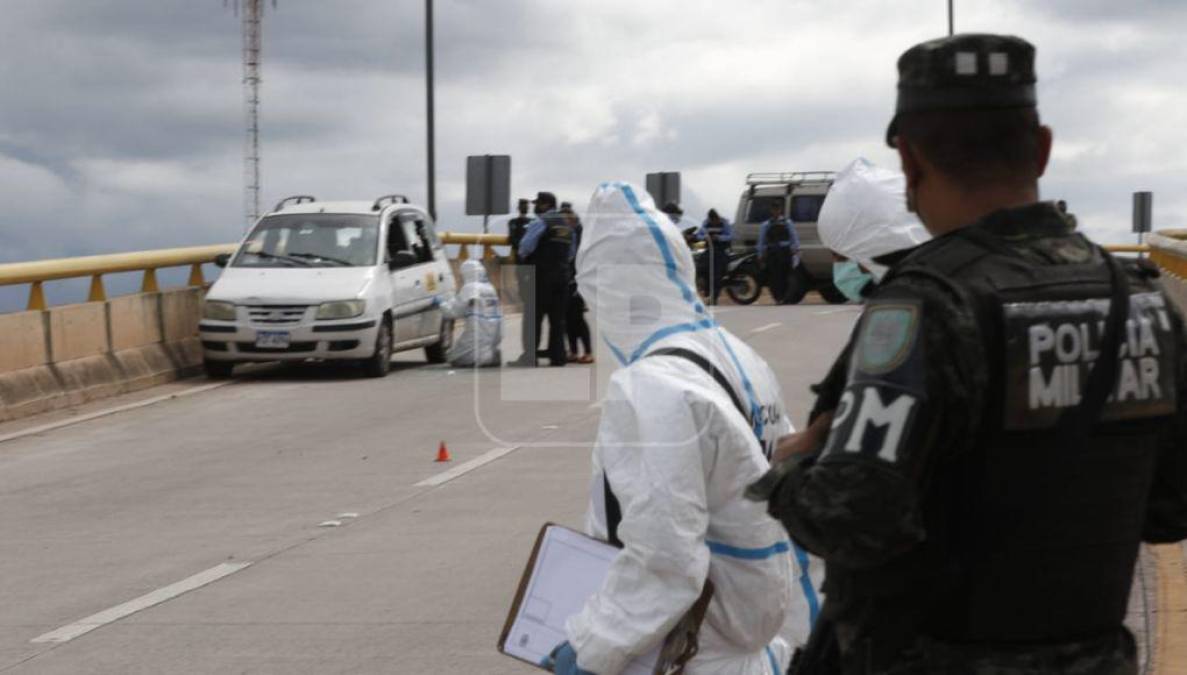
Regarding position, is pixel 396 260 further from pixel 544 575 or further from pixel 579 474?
pixel 544 575

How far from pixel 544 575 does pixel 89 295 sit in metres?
17.6

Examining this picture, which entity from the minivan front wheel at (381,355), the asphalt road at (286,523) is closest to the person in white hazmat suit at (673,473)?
the asphalt road at (286,523)

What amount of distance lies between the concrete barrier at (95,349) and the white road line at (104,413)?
54 cm

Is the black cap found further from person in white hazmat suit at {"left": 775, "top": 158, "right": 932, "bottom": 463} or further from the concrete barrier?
the concrete barrier

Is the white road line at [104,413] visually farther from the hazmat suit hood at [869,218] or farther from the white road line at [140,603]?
the hazmat suit hood at [869,218]

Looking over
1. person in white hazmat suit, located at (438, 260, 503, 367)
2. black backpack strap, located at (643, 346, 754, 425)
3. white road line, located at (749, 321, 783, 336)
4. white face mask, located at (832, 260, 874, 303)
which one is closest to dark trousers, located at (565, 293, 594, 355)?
person in white hazmat suit, located at (438, 260, 503, 367)

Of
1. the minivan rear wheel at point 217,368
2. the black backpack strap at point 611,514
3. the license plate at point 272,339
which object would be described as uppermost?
the black backpack strap at point 611,514

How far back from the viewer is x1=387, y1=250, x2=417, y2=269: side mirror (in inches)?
890

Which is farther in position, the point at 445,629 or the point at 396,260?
the point at 396,260

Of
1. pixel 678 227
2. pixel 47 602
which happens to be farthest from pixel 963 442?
pixel 47 602

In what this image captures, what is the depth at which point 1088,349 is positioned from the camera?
2887 millimetres

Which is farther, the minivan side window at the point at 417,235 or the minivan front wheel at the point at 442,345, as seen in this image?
the minivan front wheel at the point at 442,345

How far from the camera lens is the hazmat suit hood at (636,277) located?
4.28m

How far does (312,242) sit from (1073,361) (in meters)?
20.3
